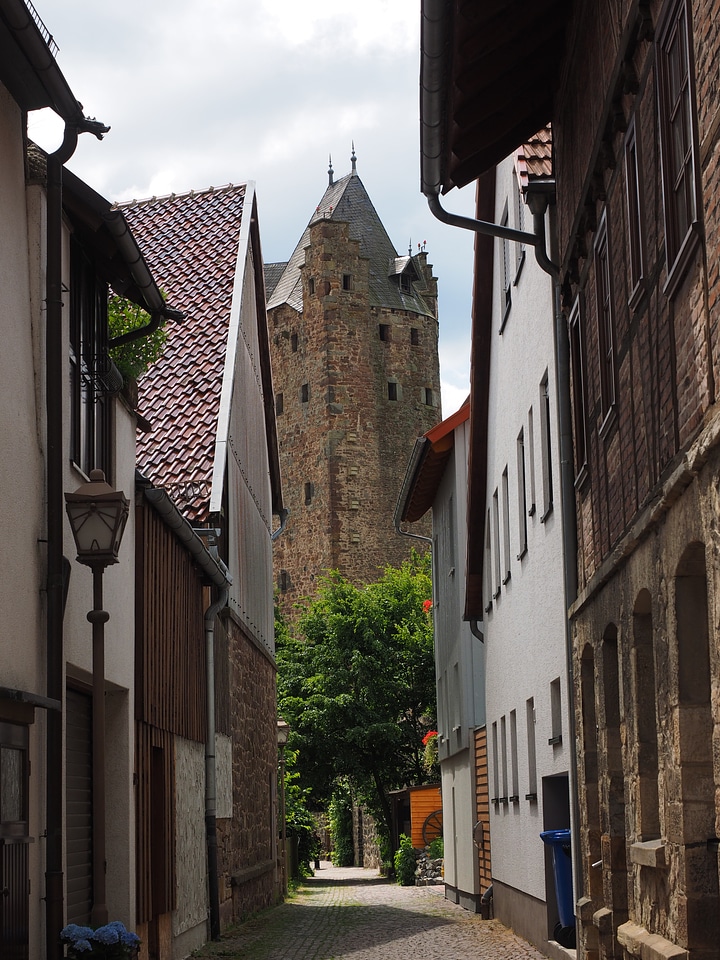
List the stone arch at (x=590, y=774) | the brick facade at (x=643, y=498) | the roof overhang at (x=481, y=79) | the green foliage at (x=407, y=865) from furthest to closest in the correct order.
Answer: the green foliage at (x=407, y=865)
the stone arch at (x=590, y=774)
the roof overhang at (x=481, y=79)
the brick facade at (x=643, y=498)

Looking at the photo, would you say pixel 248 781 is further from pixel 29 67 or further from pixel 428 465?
pixel 29 67

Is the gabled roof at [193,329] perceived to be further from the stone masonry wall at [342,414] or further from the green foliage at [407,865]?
the stone masonry wall at [342,414]

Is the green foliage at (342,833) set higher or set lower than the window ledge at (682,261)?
lower

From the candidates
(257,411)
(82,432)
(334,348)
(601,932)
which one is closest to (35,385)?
(82,432)

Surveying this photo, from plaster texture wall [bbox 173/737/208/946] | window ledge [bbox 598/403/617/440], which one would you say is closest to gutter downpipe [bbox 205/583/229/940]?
plaster texture wall [bbox 173/737/208/946]

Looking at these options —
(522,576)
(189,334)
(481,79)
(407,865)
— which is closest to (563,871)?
(522,576)

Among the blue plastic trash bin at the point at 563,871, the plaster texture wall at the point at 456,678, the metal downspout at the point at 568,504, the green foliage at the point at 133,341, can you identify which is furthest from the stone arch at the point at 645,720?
the plaster texture wall at the point at 456,678

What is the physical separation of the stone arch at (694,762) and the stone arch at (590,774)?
3.85m

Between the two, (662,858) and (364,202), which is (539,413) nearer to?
(662,858)

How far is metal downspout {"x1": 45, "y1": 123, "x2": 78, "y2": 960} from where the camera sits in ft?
29.1

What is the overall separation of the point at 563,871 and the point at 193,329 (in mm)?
10655

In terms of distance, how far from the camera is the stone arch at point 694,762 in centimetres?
677

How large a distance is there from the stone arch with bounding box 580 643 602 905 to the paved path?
313 cm

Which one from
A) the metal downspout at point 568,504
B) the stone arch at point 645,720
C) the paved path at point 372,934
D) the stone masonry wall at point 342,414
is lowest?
the paved path at point 372,934
